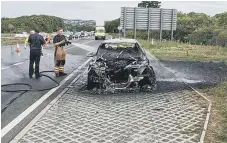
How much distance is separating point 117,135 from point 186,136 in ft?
3.43

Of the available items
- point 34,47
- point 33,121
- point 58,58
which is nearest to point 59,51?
point 58,58

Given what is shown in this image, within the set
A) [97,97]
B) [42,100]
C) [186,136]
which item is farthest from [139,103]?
[186,136]

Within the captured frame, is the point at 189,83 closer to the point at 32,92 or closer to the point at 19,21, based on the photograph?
the point at 32,92

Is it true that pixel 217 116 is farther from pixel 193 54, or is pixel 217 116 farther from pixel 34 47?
pixel 193 54

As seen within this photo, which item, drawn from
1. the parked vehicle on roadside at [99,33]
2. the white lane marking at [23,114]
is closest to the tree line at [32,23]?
the parked vehicle on roadside at [99,33]

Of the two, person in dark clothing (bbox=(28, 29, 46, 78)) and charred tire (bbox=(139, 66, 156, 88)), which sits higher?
person in dark clothing (bbox=(28, 29, 46, 78))

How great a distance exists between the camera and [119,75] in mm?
10258

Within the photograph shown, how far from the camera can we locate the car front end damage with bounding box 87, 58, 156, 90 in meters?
10.2

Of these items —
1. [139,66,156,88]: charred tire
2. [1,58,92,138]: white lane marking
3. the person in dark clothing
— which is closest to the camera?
[1,58,92,138]: white lane marking

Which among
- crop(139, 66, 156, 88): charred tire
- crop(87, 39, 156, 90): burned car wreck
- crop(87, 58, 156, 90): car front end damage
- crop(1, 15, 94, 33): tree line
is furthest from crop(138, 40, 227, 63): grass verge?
crop(1, 15, 94, 33): tree line

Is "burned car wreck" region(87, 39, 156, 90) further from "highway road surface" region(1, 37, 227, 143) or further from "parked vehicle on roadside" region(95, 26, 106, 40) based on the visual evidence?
"parked vehicle on roadside" region(95, 26, 106, 40)

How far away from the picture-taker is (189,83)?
12164 mm

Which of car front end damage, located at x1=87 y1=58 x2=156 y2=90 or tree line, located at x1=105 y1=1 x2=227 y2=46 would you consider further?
tree line, located at x1=105 y1=1 x2=227 y2=46

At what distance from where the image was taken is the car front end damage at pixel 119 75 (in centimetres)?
1020
